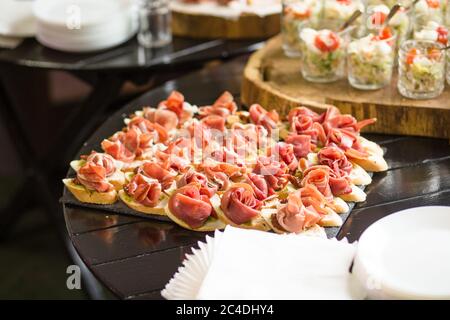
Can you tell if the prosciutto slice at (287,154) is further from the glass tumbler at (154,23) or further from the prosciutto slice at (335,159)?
the glass tumbler at (154,23)

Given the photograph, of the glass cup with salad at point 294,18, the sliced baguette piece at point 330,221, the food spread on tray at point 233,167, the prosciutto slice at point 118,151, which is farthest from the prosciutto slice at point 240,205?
the glass cup with salad at point 294,18

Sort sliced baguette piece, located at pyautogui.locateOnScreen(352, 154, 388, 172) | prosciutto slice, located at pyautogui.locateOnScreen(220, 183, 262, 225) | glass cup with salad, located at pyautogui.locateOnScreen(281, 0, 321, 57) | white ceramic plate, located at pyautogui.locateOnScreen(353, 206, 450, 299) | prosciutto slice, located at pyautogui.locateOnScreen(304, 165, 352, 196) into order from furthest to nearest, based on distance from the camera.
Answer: glass cup with salad, located at pyautogui.locateOnScreen(281, 0, 321, 57) < sliced baguette piece, located at pyautogui.locateOnScreen(352, 154, 388, 172) < prosciutto slice, located at pyautogui.locateOnScreen(304, 165, 352, 196) < prosciutto slice, located at pyautogui.locateOnScreen(220, 183, 262, 225) < white ceramic plate, located at pyautogui.locateOnScreen(353, 206, 450, 299)

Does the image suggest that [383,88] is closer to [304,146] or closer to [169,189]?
[304,146]

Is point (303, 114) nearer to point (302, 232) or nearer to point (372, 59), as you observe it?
point (372, 59)

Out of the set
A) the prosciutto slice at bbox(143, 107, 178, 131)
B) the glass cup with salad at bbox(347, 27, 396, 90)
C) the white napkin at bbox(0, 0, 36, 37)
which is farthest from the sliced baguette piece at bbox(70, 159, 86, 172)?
the white napkin at bbox(0, 0, 36, 37)

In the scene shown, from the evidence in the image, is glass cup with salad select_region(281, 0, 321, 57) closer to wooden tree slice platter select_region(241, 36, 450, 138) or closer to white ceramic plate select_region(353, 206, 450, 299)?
wooden tree slice platter select_region(241, 36, 450, 138)
